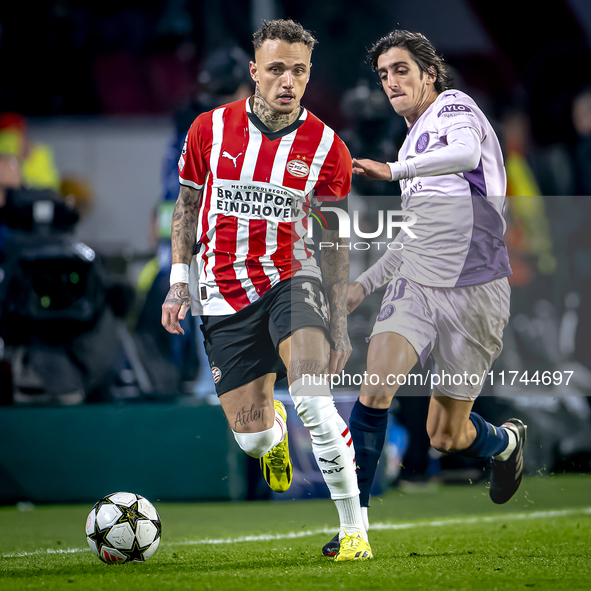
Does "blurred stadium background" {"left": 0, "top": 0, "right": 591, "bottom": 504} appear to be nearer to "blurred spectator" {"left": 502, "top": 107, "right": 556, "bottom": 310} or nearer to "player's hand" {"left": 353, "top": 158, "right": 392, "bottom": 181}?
"blurred spectator" {"left": 502, "top": 107, "right": 556, "bottom": 310}

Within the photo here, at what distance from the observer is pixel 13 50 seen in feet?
23.1

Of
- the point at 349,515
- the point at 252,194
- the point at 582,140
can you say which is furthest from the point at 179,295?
the point at 582,140

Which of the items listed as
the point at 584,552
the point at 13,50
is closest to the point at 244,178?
the point at 584,552

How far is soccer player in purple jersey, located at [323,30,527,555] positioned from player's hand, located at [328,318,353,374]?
12 centimetres

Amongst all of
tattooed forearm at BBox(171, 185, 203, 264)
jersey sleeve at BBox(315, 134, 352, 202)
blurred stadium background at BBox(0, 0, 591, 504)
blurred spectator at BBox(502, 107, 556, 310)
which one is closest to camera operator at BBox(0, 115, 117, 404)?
blurred stadium background at BBox(0, 0, 591, 504)

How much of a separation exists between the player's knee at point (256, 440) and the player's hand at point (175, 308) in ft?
1.83

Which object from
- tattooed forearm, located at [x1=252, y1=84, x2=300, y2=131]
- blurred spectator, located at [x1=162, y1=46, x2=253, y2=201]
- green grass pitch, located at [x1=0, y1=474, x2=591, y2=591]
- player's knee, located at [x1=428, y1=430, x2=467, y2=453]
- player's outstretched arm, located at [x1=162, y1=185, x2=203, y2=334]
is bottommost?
green grass pitch, located at [x1=0, y1=474, x2=591, y2=591]

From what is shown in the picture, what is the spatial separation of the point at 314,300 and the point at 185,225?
730 mm

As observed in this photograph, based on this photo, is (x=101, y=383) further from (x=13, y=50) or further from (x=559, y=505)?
(x=13, y=50)

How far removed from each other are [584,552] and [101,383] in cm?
347

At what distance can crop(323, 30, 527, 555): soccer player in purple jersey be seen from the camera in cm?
333

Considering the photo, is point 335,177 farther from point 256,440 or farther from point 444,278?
point 256,440

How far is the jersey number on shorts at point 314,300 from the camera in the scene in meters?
3.16

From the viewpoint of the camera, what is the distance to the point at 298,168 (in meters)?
3.38
